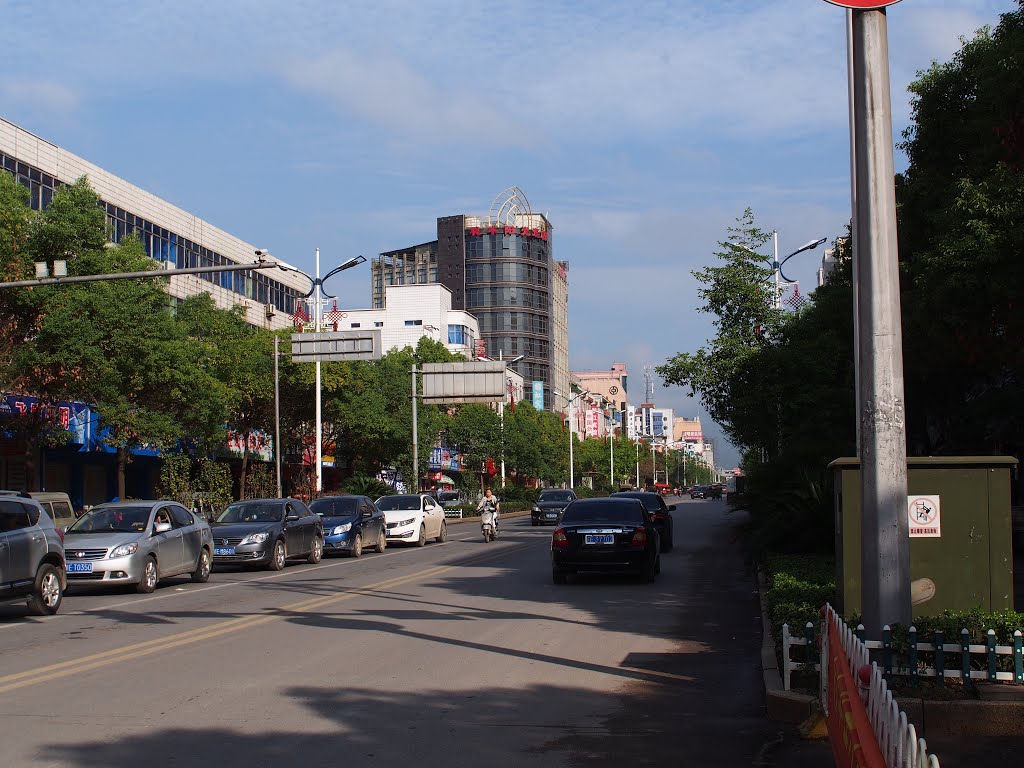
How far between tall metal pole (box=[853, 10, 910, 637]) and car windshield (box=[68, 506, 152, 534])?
14537mm

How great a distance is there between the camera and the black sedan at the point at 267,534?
2431 cm

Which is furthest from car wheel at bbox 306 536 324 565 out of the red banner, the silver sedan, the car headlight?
the red banner

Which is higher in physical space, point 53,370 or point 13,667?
point 53,370

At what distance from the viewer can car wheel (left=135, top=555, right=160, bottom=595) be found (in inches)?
762

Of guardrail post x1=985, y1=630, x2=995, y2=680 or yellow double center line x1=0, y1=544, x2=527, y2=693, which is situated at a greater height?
guardrail post x1=985, y1=630, x2=995, y2=680

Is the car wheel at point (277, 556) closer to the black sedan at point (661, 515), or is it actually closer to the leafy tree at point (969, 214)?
the black sedan at point (661, 515)

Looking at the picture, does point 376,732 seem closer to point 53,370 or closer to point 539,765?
point 539,765

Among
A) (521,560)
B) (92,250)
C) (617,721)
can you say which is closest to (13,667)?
(617,721)

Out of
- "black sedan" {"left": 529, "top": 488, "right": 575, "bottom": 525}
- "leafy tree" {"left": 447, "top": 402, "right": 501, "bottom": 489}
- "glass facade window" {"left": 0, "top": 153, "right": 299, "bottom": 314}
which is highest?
"glass facade window" {"left": 0, "top": 153, "right": 299, "bottom": 314}

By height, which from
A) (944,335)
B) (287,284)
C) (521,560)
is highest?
(287,284)

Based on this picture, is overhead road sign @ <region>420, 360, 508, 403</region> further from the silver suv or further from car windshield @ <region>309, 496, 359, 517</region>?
the silver suv

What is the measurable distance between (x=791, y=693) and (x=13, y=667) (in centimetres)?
732

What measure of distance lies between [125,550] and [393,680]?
10.1 m

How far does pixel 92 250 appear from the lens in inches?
1291
